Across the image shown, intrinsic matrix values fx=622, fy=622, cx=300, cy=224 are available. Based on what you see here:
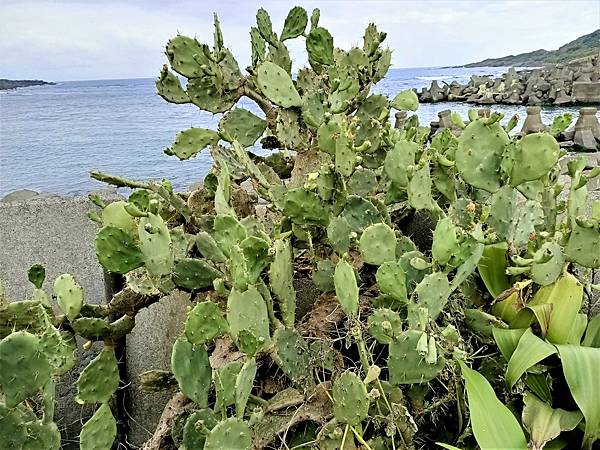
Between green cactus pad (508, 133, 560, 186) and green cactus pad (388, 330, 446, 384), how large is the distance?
16.1 inches

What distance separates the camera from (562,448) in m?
1.18

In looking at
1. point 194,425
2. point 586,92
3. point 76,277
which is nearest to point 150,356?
point 76,277

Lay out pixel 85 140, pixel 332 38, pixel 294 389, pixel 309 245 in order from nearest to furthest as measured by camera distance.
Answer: pixel 294 389 < pixel 309 245 < pixel 332 38 < pixel 85 140

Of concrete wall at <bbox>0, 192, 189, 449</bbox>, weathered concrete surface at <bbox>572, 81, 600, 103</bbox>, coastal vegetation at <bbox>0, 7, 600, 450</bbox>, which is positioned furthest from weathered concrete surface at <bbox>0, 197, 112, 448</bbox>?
weathered concrete surface at <bbox>572, 81, 600, 103</bbox>

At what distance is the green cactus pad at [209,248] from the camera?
1174mm

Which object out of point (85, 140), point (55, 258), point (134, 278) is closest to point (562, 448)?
point (134, 278)

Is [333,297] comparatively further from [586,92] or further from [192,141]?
[586,92]

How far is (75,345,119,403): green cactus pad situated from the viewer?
3.94 ft

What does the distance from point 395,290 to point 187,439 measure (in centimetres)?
44

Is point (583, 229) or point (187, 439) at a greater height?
point (583, 229)

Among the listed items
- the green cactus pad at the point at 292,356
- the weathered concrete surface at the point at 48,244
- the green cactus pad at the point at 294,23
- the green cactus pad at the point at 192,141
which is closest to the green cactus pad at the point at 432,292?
the green cactus pad at the point at 292,356

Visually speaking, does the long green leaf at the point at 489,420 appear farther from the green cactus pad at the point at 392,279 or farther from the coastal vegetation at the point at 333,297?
the green cactus pad at the point at 392,279

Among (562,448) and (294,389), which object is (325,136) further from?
(562,448)

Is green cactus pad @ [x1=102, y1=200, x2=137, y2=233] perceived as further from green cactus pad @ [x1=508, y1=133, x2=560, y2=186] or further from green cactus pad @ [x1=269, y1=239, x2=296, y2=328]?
green cactus pad @ [x1=508, y1=133, x2=560, y2=186]
